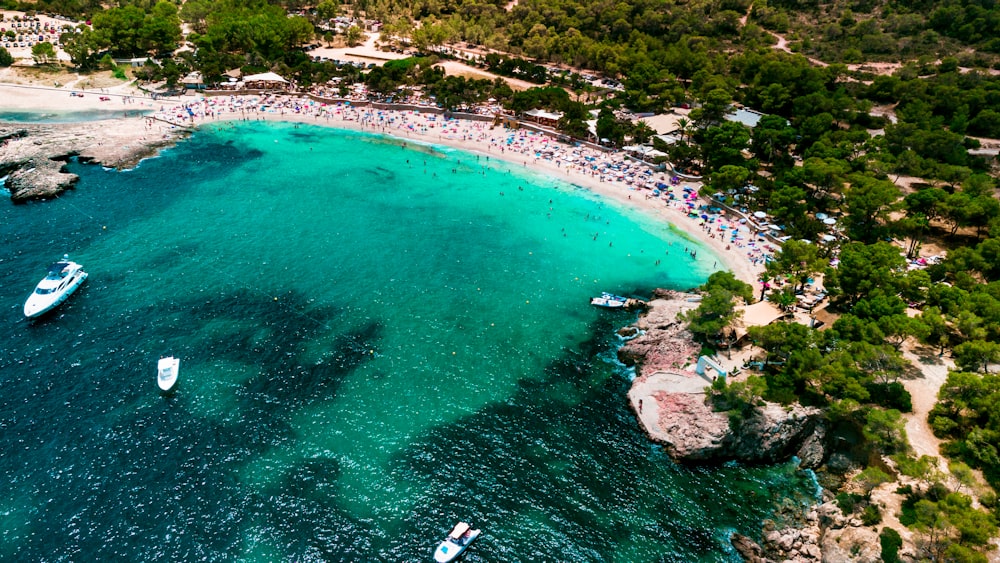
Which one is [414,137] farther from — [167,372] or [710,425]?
[710,425]

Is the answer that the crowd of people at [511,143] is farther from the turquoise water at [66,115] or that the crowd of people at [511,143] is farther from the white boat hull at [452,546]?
the white boat hull at [452,546]

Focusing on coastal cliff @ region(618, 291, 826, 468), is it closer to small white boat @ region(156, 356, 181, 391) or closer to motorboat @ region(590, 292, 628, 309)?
motorboat @ region(590, 292, 628, 309)

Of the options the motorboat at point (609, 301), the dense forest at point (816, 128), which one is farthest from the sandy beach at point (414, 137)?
the motorboat at point (609, 301)

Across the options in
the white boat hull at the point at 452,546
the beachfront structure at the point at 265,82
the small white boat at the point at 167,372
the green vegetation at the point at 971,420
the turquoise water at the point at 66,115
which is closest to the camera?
the white boat hull at the point at 452,546

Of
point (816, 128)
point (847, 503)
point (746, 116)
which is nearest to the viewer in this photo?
point (847, 503)

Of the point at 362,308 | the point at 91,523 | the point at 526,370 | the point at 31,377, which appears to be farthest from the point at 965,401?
the point at 31,377

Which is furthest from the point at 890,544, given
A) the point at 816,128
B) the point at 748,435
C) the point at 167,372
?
the point at 816,128
